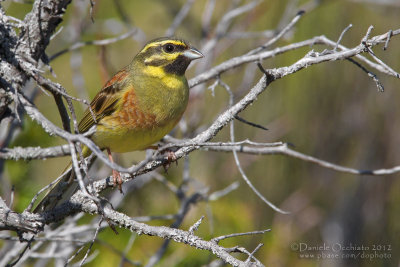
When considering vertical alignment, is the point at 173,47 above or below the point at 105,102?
above

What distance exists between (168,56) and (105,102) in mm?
631

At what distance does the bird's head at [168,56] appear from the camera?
4070 millimetres

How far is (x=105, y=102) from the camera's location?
13.3 ft

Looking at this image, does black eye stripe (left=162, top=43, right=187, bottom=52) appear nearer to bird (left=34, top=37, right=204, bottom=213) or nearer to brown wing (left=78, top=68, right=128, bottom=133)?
bird (left=34, top=37, right=204, bottom=213)

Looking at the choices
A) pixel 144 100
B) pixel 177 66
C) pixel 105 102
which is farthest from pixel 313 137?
pixel 105 102

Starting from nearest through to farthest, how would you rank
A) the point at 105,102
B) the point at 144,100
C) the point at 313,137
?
the point at 144,100 < the point at 105,102 < the point at 313,137

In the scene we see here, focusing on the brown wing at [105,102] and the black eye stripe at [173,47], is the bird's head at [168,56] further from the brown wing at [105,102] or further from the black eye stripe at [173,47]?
the brown wing at [105,102]

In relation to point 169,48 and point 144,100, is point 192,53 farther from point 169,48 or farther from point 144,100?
point 144,100

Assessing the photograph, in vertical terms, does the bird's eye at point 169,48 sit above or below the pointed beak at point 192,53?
above

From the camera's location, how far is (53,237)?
3.33m

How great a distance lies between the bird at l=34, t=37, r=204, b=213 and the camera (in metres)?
3.79

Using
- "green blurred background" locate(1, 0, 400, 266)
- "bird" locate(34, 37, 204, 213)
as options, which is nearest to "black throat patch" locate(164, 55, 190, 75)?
"bird" locate(34, 37, 204, 213)

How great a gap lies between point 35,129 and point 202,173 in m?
1.97

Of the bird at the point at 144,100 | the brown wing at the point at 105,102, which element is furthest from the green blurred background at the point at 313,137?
the bird at the point at 144,100
